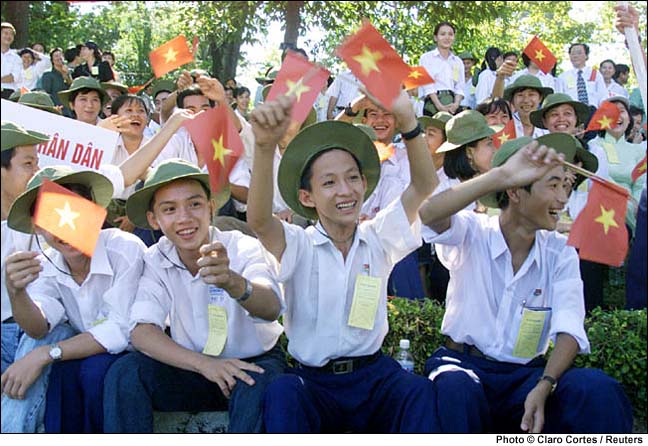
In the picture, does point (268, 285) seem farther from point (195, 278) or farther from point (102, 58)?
point (102, 58)

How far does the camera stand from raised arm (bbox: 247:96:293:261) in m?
3.04

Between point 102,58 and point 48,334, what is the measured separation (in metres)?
6.91

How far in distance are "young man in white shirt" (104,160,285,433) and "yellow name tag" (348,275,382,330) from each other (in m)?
0.33

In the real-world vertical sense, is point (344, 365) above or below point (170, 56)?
below

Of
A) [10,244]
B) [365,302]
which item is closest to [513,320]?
[365,302]

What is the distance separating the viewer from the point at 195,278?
3.82 metres

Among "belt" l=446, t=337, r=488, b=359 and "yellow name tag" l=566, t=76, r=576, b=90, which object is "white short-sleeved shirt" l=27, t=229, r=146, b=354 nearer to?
"belt" l=446, t=337, r=488, b=359

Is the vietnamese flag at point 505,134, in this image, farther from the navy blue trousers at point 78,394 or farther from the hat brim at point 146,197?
the navy blue trousers at point 78,394

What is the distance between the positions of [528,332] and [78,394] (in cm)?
209

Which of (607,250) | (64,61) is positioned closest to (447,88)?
(64,61)

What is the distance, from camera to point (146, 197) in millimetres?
3924

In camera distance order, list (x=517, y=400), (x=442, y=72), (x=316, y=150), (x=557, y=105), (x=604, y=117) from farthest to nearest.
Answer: (x=442, y=72) → (x=604, y=117) → (x=557, y=105) → (x=316, y=150) → (x=517, y=400)

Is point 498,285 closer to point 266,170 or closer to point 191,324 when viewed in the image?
point 266,170

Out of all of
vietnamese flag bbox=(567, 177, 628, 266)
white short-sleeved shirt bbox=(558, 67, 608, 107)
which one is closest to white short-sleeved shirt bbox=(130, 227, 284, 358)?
vietnamese flag bbox=(567, 177, 628, 266)
